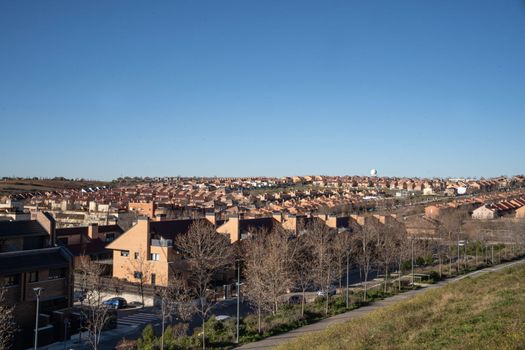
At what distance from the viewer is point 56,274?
27797 mm

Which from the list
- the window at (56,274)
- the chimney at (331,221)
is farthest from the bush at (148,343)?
the chimney at (331,221)

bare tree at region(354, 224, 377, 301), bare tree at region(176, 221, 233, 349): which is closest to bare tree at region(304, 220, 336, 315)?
bare tree at region(354, 224, 377, 301)

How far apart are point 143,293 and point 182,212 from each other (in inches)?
1671

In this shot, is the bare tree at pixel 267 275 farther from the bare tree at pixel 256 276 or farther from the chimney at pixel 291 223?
the chimney at pixel 291 223

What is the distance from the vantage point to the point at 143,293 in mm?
32938

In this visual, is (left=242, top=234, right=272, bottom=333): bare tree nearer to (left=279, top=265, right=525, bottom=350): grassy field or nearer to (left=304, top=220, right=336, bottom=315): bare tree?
(left=304, top=220, right=336, bottom=315): bare tree

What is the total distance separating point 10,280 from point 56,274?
9.21 ft

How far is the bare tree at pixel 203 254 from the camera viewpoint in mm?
34312

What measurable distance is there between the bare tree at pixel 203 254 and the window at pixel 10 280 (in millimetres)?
11130

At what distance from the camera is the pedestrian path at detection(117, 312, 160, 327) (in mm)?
28269

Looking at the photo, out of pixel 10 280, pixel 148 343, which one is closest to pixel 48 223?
pixel 10 280

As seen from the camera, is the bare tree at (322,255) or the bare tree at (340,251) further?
the bare tree at (340,251)

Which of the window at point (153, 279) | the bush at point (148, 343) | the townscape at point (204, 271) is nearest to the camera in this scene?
the bush at point (148, 343)

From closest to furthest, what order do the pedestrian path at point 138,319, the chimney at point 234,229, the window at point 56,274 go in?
the window at point 56,274
the pedestrian path at point 138,319
the chimney at point 234,229
